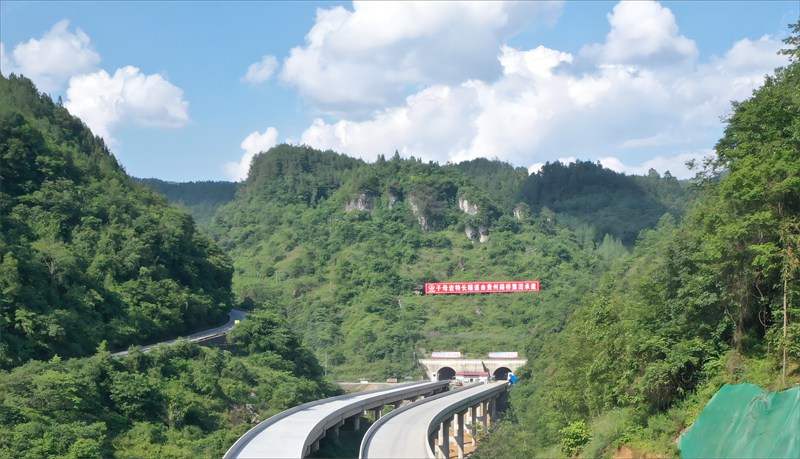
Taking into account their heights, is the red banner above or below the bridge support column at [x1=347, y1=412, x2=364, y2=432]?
above

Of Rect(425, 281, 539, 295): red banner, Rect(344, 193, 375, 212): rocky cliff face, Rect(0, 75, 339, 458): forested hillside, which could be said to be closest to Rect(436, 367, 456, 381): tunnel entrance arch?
Rect(425, 281, 539, 295): red banner

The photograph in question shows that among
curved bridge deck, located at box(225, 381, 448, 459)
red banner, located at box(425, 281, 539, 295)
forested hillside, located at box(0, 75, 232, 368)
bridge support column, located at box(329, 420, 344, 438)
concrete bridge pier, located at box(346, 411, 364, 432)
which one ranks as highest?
forested hillside, located at box(0, 75, 232, 368)

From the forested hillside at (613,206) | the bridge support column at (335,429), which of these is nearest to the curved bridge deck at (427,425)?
the bridge support column at (335,429)

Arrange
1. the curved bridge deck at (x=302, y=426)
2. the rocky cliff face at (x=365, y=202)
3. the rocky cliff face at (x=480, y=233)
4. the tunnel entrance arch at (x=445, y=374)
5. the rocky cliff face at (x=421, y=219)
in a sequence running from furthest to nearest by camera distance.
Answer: the rocky cliff face at (x=365, y=202) → the rocky cliff face at (x=421, y=219) → the rocky cliff face at (x=480, y=233) → the tunnel entrance arch at (x=445, y=374) → the curved bridge deck at (x=302, y=426)

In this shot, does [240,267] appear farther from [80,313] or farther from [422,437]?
[422,437]

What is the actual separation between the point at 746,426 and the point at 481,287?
4038 inches

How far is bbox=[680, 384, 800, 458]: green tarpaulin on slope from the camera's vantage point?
1842cm

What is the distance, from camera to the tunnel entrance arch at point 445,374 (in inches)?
4082

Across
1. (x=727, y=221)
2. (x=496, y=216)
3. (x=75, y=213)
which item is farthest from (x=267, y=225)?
(x=727, y=221)

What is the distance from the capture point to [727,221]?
24828mm

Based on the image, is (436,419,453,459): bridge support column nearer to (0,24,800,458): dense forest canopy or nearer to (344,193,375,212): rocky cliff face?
(0,24,800,458): dense forest canopy

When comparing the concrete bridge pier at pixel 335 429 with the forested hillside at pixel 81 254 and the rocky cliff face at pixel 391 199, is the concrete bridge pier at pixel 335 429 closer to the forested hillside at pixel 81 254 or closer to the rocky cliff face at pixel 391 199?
the forested hillside at pixel 81 254

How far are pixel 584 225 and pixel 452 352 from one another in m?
86.2

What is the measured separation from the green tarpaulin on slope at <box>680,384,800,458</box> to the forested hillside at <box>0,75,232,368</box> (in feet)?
110
